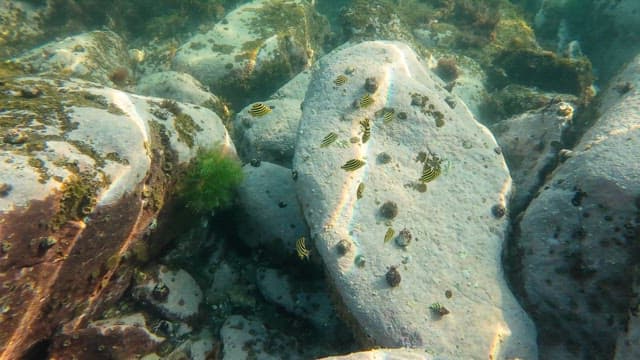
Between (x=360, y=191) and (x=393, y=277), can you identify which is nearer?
(x=393, y=277)

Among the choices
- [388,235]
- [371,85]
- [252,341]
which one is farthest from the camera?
[371,85]

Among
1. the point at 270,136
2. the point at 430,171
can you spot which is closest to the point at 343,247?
the point at 430,171

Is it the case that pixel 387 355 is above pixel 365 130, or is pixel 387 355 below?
below

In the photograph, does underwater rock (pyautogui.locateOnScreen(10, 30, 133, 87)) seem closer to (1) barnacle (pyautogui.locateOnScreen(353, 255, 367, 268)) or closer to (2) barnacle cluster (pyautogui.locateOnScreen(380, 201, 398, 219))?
(2) barnacle cluster (pyautogui.locateOnScreen(380, 201, 398, 219))

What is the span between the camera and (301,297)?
16.8 feet

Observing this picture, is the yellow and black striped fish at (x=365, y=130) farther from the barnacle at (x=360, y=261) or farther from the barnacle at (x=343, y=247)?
the barnacle at (x=360, y=261)

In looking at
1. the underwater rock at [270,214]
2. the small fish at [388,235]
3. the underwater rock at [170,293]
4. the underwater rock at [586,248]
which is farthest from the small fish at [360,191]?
the underwater rock at [170,293]

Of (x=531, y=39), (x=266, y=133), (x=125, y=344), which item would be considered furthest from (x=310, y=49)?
(x=125, y=344)

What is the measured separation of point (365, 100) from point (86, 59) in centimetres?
585

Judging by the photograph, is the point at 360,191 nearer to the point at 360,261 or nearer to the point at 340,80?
the point at 360,261

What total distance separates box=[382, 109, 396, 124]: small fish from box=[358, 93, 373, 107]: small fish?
26 cm

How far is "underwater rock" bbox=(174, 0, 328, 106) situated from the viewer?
838 cm

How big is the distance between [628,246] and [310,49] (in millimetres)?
7738

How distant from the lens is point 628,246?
A: 3926 mm
